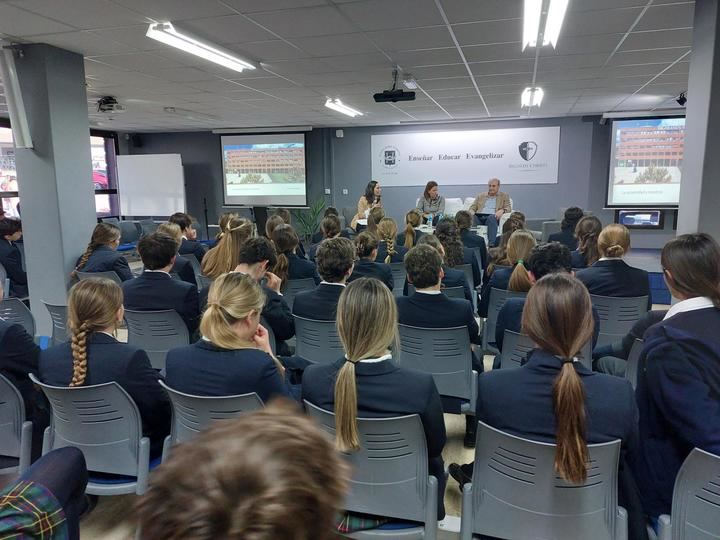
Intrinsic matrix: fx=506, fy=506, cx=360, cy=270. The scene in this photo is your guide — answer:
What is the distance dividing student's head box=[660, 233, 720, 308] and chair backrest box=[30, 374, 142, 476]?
2.15 metres

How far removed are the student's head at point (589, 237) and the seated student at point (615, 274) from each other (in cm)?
105

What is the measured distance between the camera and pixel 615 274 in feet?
11.0

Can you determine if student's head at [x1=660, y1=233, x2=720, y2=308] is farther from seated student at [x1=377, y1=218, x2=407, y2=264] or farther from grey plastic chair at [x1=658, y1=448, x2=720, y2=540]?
seated student at [x1=377, y1=218, x2=407, y2=264]

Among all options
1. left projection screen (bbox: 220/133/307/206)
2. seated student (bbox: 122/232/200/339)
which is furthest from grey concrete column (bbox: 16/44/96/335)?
left projection screen (bbox: 220/133/307/206)

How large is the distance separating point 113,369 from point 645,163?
419 inches

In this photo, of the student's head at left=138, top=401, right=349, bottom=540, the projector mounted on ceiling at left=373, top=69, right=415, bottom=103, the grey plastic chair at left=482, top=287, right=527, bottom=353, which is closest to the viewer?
the student's head at left=138, top=401, right=349, bottom=540

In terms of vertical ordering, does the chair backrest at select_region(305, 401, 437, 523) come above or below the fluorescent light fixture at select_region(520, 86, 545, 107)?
below

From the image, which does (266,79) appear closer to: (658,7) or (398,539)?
(658,7)

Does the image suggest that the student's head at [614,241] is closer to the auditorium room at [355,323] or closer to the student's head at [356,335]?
the auditorium room at [355,323]

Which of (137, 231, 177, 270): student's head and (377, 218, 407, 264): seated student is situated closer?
(137, 231, 177, 270): student's head

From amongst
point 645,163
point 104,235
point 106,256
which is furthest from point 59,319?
point 645,163

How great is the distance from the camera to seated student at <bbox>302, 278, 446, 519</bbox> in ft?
5.46

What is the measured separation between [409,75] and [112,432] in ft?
17.0

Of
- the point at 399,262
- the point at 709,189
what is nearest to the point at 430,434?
the point at 709,189
